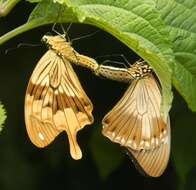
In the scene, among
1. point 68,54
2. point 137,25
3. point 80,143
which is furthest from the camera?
point 80,143

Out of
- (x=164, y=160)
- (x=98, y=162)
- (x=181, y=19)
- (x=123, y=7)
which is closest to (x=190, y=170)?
(x=98, y=162)

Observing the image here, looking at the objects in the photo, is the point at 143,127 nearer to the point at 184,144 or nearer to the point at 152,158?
the point at 152,158

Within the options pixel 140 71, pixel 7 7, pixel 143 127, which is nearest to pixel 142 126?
pixel 143 127

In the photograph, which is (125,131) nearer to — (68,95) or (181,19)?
(68,95)

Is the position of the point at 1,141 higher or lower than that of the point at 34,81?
lower

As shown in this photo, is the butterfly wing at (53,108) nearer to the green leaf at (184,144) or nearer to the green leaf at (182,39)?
the green leaf at (182,39)

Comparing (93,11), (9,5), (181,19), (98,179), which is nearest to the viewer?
(93,11)

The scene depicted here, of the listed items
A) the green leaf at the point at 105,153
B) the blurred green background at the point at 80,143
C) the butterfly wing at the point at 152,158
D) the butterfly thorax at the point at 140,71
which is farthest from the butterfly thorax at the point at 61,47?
the green leaf at the point at 105,153
